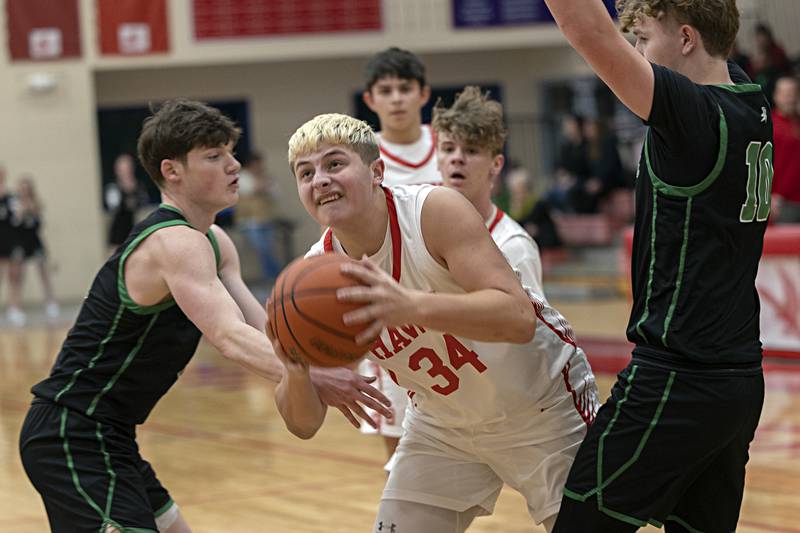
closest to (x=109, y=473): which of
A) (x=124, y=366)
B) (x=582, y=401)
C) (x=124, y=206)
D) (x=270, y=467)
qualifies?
(x=124, y=366)

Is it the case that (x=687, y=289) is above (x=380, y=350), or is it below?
above

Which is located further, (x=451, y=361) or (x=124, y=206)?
(x=124, y=206)

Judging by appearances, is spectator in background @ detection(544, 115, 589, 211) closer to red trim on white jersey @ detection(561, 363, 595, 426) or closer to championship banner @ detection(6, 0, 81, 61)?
championship banner @ detection(6, 0, 81, 61)

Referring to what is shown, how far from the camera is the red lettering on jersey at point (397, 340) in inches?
124

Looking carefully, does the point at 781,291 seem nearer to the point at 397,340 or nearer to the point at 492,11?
the point at 397,340

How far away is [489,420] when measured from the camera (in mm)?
3316

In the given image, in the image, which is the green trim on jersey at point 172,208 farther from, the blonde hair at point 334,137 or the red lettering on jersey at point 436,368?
the red lettering on jersey at point 436,368

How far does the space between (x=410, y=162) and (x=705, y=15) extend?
282cm

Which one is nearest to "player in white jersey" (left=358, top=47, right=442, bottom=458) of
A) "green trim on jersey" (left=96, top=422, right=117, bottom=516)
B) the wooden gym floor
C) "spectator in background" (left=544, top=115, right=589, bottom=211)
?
the wooden gym floor

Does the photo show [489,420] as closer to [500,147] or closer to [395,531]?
[395,531]

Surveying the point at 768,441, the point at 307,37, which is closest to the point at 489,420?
the point at 768,441

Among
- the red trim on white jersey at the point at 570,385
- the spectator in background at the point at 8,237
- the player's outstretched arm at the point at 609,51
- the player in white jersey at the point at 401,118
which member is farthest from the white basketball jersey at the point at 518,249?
the spectator in background at the point at 8,237

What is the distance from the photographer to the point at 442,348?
3.18 m

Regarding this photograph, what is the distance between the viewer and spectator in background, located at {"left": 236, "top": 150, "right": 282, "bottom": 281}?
1705 cm
